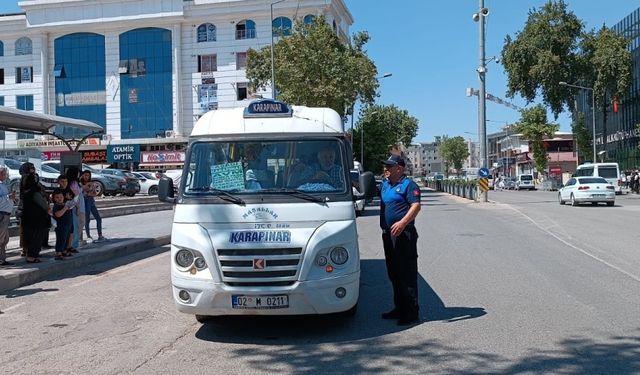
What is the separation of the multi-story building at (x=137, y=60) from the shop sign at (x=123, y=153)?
54 cm

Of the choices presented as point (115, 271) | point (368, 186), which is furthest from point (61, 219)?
point (368, 186)

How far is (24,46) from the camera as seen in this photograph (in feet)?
214

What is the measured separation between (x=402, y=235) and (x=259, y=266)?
1.73 m

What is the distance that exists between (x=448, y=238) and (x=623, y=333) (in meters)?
9.70

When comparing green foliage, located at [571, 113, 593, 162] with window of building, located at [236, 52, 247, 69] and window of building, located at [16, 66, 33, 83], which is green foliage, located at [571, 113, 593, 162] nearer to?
window of building, located at [236, 52, 247, 69]

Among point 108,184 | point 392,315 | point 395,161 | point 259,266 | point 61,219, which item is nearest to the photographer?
point 259,266

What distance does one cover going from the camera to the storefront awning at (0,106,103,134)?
1184 cm

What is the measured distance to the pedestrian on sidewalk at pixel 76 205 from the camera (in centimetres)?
1216

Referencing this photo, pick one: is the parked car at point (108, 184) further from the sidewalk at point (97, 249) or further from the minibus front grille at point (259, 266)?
the minibus front grille at point (259, 266)

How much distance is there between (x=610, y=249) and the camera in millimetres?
13516

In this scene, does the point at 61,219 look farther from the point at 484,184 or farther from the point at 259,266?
the point at 484,184

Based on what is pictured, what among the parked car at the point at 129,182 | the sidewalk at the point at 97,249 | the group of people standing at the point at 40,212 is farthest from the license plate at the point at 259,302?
the parked car at the point at 129,182

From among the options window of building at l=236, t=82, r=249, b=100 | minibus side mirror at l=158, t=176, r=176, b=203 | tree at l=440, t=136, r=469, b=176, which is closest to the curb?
minibus side mirror at l=158, t=176, r=176, b=203

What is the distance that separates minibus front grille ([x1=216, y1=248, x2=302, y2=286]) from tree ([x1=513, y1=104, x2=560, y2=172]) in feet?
241
